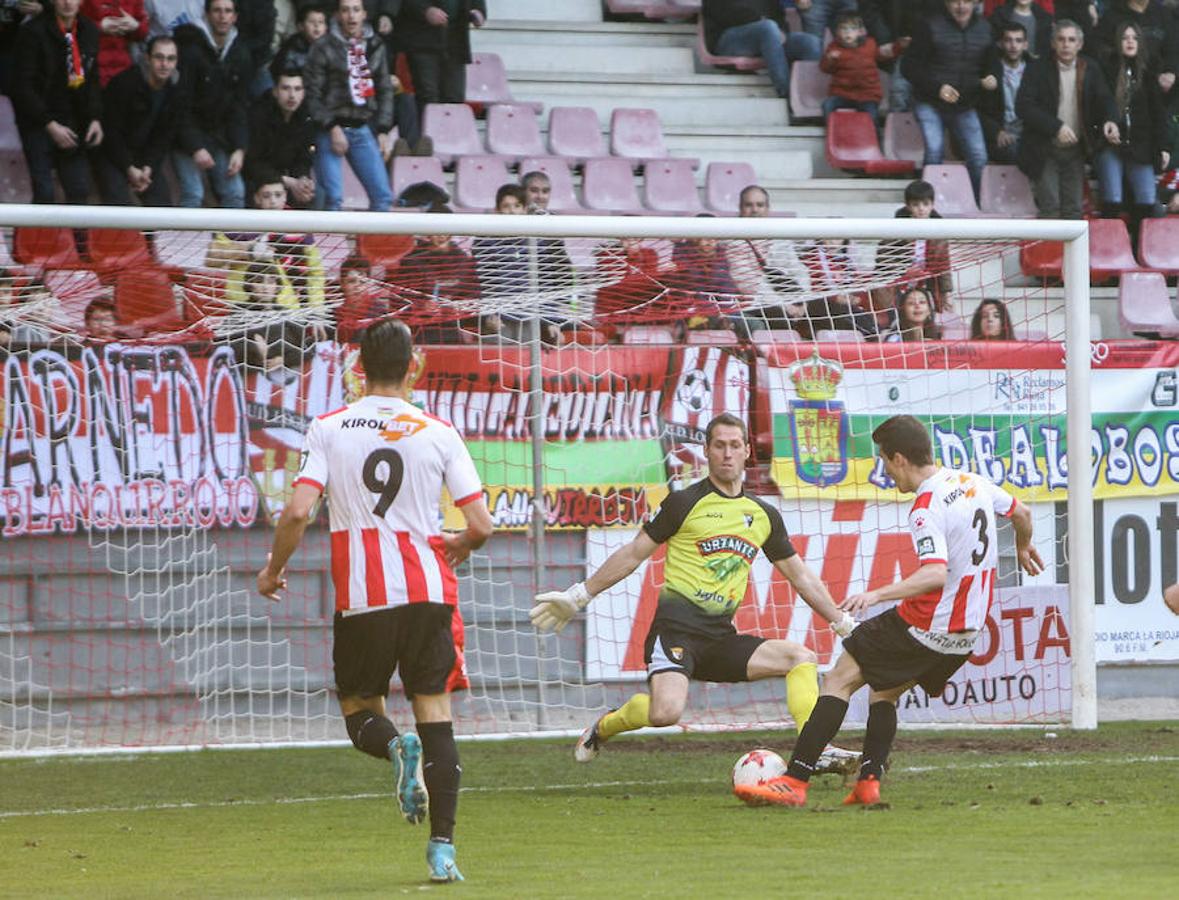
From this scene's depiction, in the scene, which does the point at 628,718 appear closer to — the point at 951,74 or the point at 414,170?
the point at 414,170

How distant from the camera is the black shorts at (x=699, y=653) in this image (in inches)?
354

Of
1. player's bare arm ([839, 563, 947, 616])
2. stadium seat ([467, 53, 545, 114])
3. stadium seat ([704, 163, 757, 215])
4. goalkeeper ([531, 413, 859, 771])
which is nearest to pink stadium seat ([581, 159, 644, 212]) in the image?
stadium seat ([704, 163, 757, 215])

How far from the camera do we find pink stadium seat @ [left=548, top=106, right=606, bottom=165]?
15.9 metres

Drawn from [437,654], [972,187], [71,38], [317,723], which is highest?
[71,38]

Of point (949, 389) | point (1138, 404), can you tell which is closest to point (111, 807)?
point (949, 389)

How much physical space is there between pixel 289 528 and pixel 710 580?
329 centimetres

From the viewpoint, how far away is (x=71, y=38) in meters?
13.4

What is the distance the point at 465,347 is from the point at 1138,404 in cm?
462

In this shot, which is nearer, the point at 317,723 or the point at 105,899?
the point at 105,899

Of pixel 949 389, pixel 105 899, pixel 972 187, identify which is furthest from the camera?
pixel 972 187

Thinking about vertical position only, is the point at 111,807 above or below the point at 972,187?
below

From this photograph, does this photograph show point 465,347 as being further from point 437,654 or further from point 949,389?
point 437,654

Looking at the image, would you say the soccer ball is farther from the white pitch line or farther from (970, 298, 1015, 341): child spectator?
(970, 298, 1015, 341): child spectator

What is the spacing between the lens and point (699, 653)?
29.8ft
